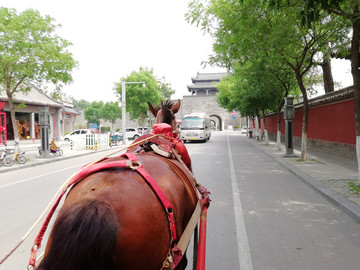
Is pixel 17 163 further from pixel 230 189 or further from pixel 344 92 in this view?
pixel 344 92

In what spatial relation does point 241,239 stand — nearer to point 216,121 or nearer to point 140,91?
point 140,91

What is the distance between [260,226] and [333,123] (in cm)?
1167

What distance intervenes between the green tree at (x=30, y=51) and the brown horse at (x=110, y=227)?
13.0 metres

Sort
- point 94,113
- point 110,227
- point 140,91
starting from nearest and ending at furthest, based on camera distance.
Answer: point 110,227, point 140,91, point 94,113

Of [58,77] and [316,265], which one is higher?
[58,77]

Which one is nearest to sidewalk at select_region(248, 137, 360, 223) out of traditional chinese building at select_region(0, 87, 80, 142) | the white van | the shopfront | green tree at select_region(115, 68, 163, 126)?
the white van

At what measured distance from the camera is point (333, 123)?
1427cm

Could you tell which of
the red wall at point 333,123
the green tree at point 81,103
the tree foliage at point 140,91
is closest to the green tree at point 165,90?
the tree foliage at point 140,91

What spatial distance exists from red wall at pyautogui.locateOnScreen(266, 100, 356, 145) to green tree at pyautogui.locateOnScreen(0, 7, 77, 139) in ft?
43.3

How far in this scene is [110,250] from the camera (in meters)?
1.32

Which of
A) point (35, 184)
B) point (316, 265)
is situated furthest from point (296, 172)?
point (35, 184)

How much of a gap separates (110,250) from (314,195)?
6.38 meters

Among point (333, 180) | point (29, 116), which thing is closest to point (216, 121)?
point (29, 116)

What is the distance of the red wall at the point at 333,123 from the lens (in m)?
12.5
